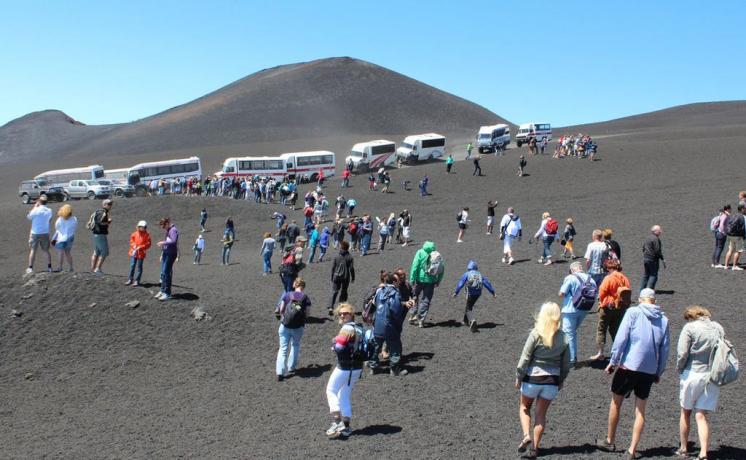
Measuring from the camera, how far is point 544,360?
7043 mm

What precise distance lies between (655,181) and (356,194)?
19.2 meters

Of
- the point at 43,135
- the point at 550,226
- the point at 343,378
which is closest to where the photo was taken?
the point at 343,378

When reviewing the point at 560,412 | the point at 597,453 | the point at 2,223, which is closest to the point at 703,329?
the point at 597,453

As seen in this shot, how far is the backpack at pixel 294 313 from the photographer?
10766 millimetres

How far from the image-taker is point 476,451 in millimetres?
8094

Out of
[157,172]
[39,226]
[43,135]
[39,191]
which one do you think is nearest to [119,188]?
[39,191]

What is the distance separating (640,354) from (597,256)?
6600 millimetres

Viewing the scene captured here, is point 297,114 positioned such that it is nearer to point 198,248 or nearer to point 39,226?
point 198,248

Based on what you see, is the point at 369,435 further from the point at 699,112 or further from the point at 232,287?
the point at 699,112

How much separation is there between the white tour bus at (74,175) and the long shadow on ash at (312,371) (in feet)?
144

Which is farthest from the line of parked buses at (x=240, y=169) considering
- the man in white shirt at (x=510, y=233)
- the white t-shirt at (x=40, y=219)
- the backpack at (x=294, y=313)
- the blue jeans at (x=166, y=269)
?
the backpack at (x=294, y=313)

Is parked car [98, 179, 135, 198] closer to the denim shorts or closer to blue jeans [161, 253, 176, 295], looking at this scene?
blue jeans [161, 253, 176, 295]

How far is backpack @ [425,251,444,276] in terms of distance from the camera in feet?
42.7

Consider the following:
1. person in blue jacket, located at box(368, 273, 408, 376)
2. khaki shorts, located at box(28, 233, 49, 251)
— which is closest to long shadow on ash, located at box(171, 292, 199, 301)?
khaki shorts, located at box(28, 233, 49, 251)
